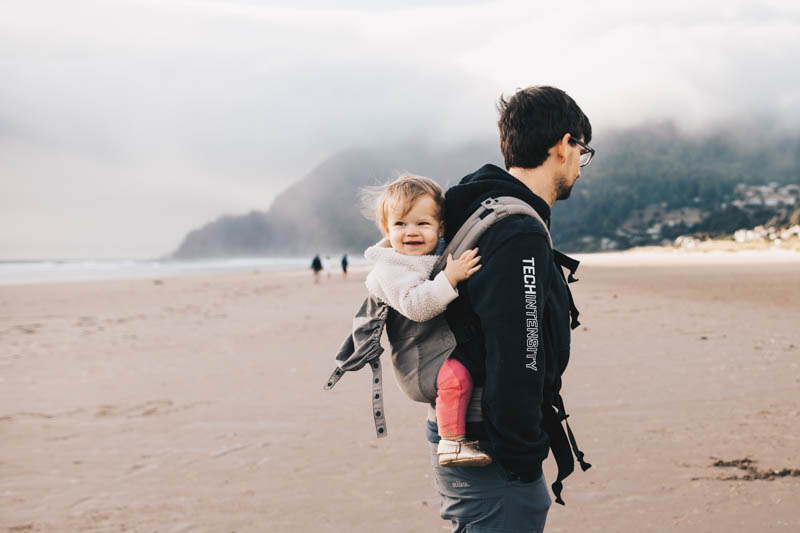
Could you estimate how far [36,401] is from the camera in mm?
7895

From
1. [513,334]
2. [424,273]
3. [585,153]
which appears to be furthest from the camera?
[585,153]

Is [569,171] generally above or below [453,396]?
above

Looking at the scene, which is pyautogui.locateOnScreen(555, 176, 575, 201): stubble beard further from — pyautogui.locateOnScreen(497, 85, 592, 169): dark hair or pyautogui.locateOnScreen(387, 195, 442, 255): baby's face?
pyautogui.locateOnScreen(387, 195, 442, 255): baby's face

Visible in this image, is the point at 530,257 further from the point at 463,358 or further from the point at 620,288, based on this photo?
the point at 620,288

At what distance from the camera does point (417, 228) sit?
220 centimetres

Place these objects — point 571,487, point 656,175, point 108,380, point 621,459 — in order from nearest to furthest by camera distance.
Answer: point 571,487, point 621,459, point 108,380, point 656,175

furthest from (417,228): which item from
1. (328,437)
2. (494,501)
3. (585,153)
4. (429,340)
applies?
(328,437)

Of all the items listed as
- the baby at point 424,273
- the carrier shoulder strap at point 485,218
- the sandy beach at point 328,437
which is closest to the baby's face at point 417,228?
the baby at point 424,273

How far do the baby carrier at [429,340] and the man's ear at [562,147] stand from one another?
0.28m

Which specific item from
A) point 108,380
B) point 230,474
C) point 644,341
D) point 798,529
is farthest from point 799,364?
point 108,380

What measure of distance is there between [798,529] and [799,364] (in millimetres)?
5278

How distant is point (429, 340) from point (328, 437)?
4308 mm

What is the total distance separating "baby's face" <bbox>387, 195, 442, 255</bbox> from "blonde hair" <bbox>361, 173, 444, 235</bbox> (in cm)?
2

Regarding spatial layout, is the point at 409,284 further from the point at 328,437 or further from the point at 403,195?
the point at 328,437
